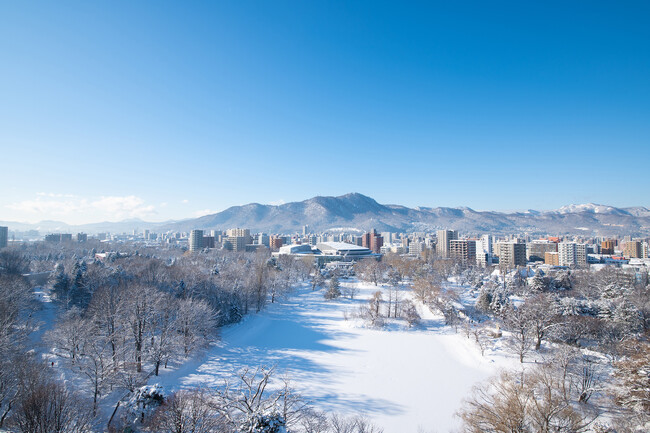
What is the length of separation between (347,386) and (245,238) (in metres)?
96.6

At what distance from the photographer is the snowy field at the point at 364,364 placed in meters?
15.0

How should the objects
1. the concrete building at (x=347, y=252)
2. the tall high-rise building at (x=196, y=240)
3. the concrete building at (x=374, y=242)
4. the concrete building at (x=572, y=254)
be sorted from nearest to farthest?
1. the concrete building at (x=572, y=254)
2. the concrete building at (x=347, y=252)
3. the tall high-rise building at (x=196, y=240)
4. the concrete building at (x=374, y=242)

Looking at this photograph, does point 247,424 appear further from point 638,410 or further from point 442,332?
point 442,332

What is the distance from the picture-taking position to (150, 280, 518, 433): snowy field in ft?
49.3

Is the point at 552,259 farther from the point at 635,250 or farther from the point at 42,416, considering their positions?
the point at 42,416

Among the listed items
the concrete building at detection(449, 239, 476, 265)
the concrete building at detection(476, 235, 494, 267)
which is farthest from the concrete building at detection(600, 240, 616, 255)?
the concrete building at detection(449, 239, 476, 265)

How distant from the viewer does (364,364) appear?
20.2 metres

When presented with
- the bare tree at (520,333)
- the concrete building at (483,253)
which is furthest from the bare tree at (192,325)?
the concrete building at (483,253)

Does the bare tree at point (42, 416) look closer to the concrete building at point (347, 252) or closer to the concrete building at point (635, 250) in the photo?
the concrete building at point (347, 252)

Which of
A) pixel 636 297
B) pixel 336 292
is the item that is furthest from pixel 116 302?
pixel 636 297

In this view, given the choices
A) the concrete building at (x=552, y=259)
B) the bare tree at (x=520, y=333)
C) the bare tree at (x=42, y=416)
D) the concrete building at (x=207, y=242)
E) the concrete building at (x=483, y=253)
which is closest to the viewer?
the bare tree at (x=42, y=416)

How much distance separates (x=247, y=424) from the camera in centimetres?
818

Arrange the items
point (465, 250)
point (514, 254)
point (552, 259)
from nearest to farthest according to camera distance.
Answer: point (514, 254) → point (552, 259) → point (465, 250)

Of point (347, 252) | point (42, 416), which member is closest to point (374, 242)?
point (347, 252)
